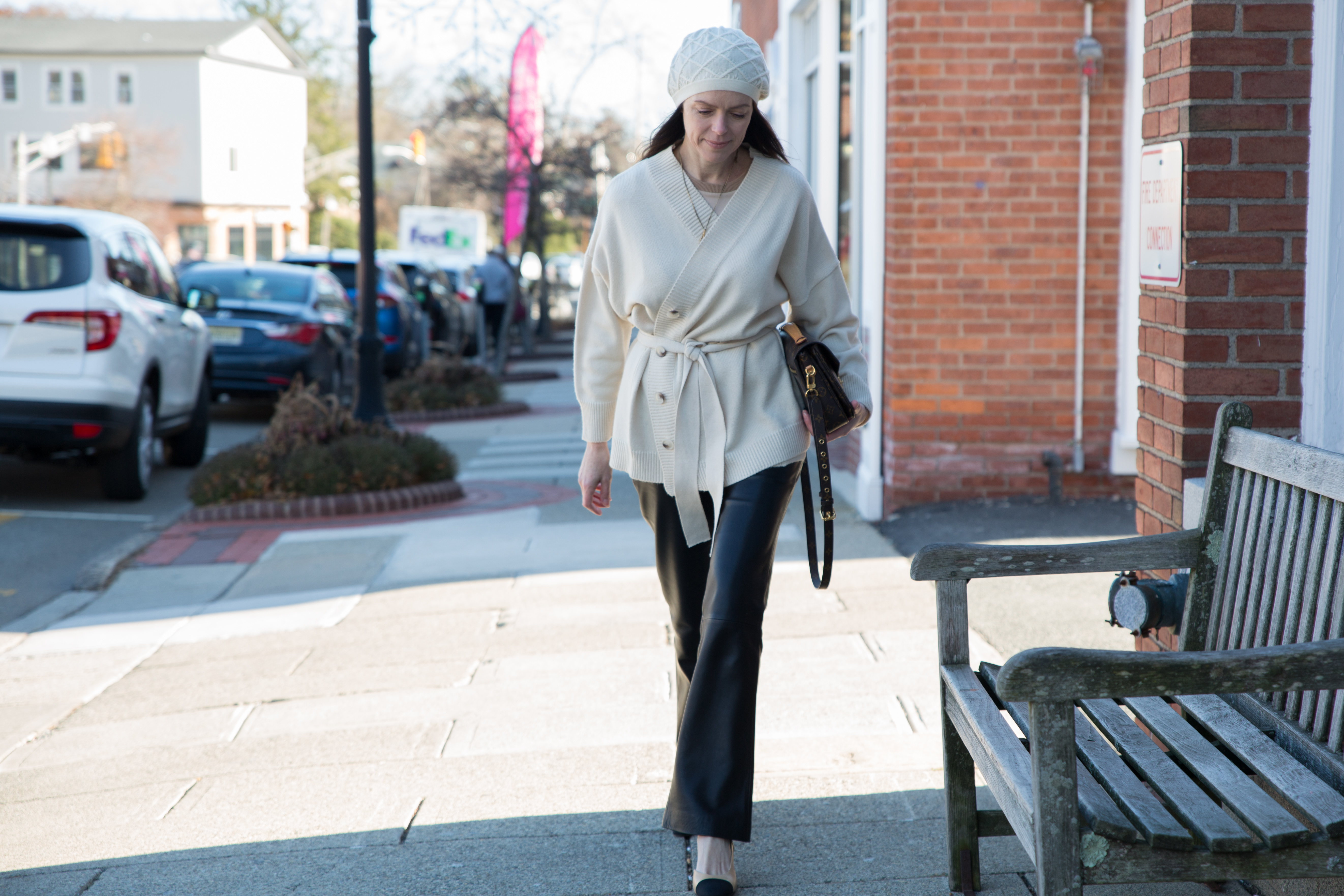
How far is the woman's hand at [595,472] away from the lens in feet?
11.4

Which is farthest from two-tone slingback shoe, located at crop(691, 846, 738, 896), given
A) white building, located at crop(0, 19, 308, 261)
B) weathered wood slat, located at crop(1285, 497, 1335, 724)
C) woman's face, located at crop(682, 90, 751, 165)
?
white building, located at crop(0, 19, 308, 261)

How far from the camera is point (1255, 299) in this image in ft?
11.6

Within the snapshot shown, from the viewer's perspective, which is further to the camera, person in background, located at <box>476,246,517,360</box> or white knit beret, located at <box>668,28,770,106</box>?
person in background, located at <box>476,246,517,360</box>

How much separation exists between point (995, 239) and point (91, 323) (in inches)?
220

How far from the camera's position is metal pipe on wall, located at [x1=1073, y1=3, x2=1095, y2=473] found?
7684 mm

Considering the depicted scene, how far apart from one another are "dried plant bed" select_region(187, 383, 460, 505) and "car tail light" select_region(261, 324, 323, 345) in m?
4.58

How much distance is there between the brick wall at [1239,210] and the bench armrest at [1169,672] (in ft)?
4.67

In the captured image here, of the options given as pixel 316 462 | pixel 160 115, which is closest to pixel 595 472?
pixel 316 462

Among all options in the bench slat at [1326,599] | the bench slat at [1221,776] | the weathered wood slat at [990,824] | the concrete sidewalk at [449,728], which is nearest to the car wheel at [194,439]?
the concrete sidewalk at [449,728]

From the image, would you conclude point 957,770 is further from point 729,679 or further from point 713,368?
point 713,368

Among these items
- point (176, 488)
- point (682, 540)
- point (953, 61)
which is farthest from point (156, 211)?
point (682, 540)

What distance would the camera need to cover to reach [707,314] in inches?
127

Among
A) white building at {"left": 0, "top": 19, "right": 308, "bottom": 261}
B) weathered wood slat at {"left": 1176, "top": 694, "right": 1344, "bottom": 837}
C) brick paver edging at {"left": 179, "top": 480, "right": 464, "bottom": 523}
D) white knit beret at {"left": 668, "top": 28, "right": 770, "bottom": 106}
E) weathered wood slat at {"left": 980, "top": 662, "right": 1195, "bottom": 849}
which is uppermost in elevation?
white building at {"left": 0, "top": 19, "right": 308, "bottom": 261}

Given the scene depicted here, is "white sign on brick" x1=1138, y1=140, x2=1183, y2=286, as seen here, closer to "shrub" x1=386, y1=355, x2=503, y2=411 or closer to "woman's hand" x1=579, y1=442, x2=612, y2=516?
"woman's hand" x1=579, y1=442, x2=612, y2=516
